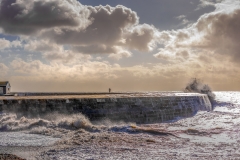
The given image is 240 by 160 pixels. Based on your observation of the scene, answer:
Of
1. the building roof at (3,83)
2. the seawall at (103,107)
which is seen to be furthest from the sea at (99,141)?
the building roof at (3,83)

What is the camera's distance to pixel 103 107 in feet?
31.4

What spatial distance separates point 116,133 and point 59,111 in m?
2.58

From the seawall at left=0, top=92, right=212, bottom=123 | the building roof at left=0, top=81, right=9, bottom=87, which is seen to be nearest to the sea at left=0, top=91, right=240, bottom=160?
the seawall at left=0, top=92, right=212, bottom=123

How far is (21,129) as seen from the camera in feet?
25.5

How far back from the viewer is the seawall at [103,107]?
8602 millimetres

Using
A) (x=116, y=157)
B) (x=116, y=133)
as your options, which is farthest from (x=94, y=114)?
(x=116, y=157)

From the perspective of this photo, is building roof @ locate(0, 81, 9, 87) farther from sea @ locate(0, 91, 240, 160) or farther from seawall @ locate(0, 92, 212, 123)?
sea @ locate(0, 91, 240, 160)

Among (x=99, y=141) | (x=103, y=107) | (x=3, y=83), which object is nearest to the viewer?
(x=99, y=141)

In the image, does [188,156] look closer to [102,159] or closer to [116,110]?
[102,159]

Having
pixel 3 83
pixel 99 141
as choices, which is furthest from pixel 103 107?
pixel 3 83

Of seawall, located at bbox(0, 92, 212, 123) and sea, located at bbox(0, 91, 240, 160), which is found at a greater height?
seawall, located at bbox(0, 92, 212, 123)

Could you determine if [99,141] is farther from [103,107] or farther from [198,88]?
[198,88]

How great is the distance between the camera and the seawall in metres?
8.60

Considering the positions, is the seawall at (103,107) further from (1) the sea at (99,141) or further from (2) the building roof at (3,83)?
(2) the building roof at (3,83)
